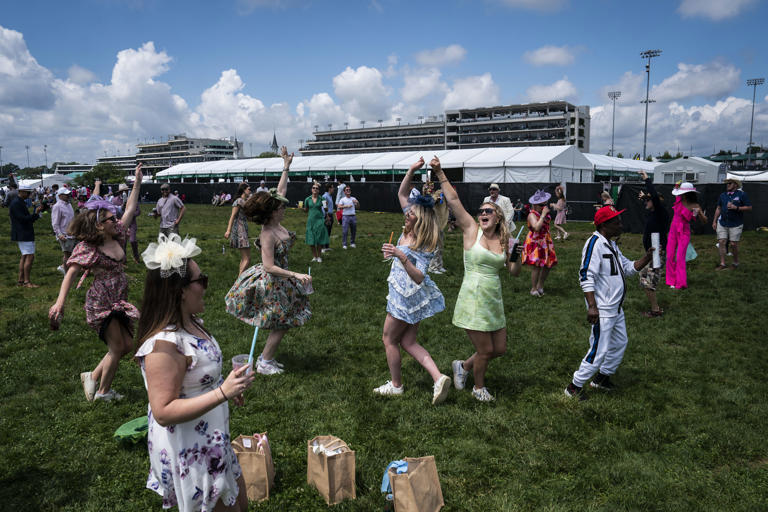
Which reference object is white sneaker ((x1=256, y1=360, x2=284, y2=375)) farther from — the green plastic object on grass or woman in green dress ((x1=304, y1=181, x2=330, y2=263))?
woman in green dress ((x1=304, y1=181, x2=330, y2=263))

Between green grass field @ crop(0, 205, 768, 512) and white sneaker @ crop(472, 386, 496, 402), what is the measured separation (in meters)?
0.07

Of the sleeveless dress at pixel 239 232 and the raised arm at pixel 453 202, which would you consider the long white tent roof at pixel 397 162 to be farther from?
the raised arm at pixel 453 202

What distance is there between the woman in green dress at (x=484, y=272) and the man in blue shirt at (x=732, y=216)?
9.51 meters

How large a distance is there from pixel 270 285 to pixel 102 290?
1578 mm

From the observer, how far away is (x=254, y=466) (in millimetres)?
3342

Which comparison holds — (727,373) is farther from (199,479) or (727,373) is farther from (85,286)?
(85,286)

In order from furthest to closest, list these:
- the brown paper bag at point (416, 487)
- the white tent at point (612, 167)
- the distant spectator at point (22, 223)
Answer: the white tent at point (612, 167)
the distant spectator at point (22, 223)
the brown paper bag at point (416, 487)

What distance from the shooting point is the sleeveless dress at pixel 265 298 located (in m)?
5.14

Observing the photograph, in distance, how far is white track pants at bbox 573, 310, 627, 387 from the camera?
4.69 meters

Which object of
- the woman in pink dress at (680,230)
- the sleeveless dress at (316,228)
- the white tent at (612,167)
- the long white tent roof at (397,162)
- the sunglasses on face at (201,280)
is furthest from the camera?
the white tent at (612,167)

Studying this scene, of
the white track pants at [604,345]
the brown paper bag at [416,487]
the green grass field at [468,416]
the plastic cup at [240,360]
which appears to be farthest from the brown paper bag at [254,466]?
the white track pants at [604,345]

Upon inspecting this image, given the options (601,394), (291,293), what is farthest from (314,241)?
(601,394)

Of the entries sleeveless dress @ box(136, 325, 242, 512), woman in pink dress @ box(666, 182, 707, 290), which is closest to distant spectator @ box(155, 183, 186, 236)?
sleeveless dress @ box(136, 325, 242, 512)

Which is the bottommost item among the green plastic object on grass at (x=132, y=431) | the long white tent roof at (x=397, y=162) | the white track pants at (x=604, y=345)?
the green plastic object on grass at (x=132, y=431)
